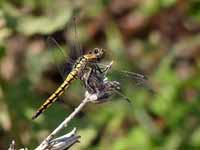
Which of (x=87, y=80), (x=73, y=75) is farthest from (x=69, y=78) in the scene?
(x=87, y=80)

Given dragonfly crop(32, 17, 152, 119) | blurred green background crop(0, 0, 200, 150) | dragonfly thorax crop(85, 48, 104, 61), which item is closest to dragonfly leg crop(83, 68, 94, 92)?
dragonfly crop(32, 17, 152, 119)

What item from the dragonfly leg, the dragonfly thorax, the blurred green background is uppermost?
the blurred green background

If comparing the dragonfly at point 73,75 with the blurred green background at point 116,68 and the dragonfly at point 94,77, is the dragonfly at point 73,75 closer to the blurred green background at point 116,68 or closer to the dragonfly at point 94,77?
the dragonfly at point 94,77

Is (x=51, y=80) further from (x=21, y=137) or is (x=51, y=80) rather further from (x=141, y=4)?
(x=21, y=137)

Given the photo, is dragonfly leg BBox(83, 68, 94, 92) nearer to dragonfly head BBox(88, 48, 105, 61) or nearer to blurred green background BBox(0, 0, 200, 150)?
dragonfly head BBox(88, 48, 105, 61)

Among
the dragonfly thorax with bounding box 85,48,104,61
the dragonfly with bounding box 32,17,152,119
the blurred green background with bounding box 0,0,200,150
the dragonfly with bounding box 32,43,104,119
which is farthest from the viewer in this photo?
the blurred green background with bounding box 0,0,200,150

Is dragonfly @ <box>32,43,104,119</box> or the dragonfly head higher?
the dragonfly head

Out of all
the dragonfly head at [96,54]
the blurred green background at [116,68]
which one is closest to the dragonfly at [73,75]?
the dragonfly head at [96,54]

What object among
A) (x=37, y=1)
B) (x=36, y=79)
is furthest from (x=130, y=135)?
(x=37, y=1)

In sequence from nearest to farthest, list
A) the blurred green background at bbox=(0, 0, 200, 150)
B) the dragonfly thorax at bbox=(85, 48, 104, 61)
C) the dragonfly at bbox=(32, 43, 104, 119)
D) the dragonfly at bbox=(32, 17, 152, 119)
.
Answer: the dragonfly at bbox=(32, 17, 152, 119) → the dragonfly at bbox=(32, 43, 104, 119) → the dragonfly thorax at bbox=(85, 48, 104, 61) → the blurred green background at bbox=(0, 0, 200, 150)

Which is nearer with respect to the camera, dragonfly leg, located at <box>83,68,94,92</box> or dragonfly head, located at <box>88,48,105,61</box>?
dragonfly leg, located at <box>83,68,94,92</box>
